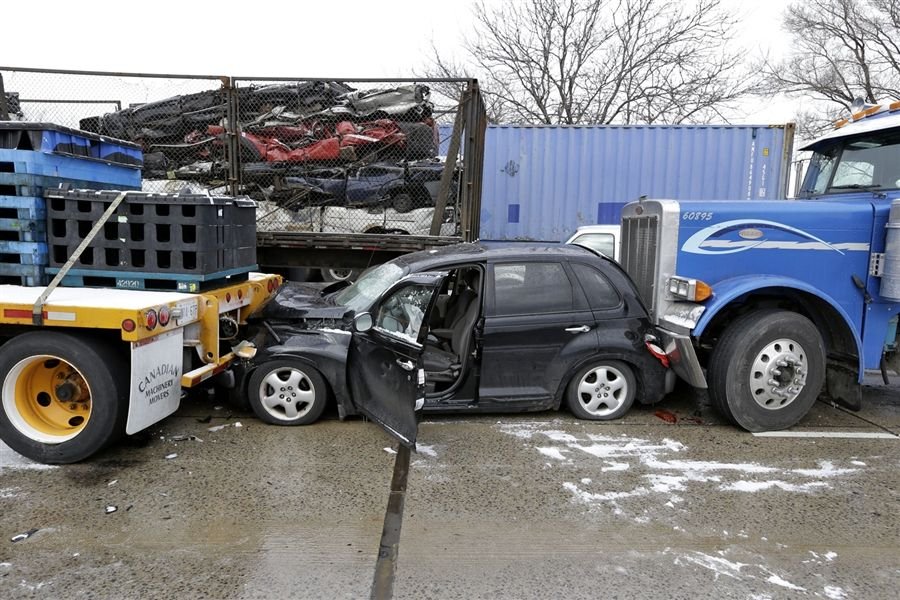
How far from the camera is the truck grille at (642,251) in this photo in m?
5.01

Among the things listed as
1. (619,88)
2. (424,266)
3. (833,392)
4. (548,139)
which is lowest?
(833,392)

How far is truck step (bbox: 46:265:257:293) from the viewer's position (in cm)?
436

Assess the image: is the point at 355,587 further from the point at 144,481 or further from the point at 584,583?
the point at 144,481

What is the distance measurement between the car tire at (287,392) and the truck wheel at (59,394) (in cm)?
93

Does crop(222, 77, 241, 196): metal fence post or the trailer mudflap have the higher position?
crop(222, 77, 241, 196): metal fence post

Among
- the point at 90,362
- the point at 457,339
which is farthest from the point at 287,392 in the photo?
the point at 457,339

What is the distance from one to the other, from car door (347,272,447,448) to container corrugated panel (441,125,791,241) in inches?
262

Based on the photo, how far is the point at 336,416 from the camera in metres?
4.84

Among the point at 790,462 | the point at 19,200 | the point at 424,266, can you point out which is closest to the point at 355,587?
the point at 424,266

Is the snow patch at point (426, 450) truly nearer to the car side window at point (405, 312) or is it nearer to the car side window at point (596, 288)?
the car side window at point (405, 312)

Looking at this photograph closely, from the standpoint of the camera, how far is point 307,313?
4.75m

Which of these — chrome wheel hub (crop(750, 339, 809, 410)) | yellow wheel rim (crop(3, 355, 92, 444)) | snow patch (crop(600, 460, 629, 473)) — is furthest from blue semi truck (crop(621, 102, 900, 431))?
yellow wheel rim (crop(3, 355, 92, 444))

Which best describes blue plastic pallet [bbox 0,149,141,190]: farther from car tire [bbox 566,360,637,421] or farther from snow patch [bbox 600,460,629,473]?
snow patch [bbox 600,460,629,473]

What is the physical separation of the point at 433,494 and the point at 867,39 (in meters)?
34.4
